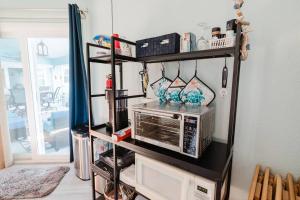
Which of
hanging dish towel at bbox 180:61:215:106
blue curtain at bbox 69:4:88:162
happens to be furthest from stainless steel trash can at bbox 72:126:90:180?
hanging dish towel at bbox 180:61:215:106

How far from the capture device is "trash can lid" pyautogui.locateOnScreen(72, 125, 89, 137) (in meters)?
1.95

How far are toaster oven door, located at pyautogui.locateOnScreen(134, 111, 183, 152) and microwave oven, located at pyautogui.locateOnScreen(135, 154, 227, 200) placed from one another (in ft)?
0.41

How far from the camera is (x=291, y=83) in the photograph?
896mm

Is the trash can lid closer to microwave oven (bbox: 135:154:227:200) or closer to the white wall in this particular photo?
microwave oven (bbox: 135:154:227:200)

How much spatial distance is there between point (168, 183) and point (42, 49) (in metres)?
2.50

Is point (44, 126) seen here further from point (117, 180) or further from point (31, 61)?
point (117, 180)

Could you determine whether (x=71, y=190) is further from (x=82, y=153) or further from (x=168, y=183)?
(x=168, y=183)

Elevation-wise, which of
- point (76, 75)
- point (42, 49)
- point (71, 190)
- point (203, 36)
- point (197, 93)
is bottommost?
point (71, 190)

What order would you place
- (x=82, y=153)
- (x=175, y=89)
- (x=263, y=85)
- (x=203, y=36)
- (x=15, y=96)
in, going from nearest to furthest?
(x=263, y=85) < (x=203, y=36) < (x=175, y=89) < (x=82, y=153) < (x=15, y=96)

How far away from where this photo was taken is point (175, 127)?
0.95 metres

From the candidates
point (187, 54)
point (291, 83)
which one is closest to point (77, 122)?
point (187, 54)

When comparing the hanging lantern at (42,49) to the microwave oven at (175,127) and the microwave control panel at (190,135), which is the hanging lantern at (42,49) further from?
the microwave control panel at (190,135)

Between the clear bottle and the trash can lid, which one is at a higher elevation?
the clear bottle

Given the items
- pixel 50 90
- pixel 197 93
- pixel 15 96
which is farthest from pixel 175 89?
pixel 15 96
